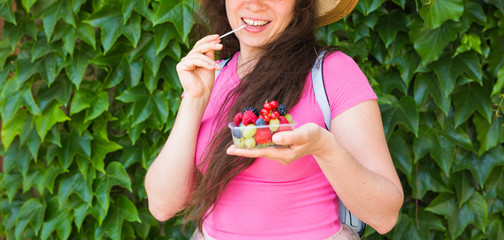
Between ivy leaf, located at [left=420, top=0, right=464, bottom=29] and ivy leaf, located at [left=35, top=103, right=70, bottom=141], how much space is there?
1.41 metres

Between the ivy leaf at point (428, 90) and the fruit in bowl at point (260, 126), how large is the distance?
41.4 inches

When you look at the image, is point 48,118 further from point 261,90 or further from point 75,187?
point 261,90

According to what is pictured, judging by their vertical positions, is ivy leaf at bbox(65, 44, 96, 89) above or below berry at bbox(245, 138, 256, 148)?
below

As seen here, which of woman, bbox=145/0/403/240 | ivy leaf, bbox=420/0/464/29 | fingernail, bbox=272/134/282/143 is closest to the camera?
fingernail, bbox=272/134/282/143

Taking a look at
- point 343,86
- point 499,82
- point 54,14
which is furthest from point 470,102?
point 54,14

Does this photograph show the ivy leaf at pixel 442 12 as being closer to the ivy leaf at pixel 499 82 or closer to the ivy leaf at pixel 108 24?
the ivy leaf at pixel 499 82

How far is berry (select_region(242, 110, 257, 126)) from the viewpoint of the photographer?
2.89ft

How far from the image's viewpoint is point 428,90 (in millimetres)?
1794

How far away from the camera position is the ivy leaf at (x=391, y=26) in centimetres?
179

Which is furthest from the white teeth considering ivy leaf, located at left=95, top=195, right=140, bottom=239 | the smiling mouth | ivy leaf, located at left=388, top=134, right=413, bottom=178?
ivy leaf, located at left=95, top=195, right=140, bottom=239

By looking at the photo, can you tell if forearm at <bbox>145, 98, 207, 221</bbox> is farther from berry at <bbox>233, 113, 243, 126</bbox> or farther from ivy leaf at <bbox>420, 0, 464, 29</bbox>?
ivy leaf at <bbox>420, 0, 464, 29</bbox>

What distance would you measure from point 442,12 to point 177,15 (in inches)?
36.9

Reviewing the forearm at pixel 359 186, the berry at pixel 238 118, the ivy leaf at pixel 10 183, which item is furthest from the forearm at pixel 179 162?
the ivy leaf at pixel 10 183

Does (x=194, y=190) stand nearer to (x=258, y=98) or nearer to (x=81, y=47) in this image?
(x=258, y=98)
